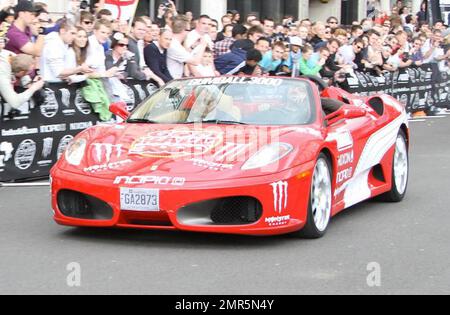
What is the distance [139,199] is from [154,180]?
0.18 metres

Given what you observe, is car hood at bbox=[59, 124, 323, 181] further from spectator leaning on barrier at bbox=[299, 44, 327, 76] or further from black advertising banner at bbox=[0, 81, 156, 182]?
spectator leaning on barrier at bbox=[299, 44, 327, 76]

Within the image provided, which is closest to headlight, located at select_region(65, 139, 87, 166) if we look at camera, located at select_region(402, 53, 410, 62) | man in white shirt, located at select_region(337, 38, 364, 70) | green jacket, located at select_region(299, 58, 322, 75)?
green jacket, located at select_region(299, 58, 322, 75)

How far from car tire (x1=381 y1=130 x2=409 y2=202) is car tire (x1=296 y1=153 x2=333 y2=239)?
182 centimetres

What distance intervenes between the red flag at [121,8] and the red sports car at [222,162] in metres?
→ 6.62

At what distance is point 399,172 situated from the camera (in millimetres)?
10328

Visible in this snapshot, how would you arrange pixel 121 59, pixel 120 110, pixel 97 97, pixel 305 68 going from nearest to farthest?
pixel 120 110 → pixel 97 97 → pixel 121 59 → pixel 305 68

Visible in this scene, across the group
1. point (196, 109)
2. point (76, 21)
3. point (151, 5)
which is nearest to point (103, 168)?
point (196, 109)

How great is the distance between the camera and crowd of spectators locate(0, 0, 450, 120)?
12313 millimetres

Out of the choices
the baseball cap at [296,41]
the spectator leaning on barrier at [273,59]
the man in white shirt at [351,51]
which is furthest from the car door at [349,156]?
the man in white shirt at [351,51]

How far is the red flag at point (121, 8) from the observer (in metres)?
15.7

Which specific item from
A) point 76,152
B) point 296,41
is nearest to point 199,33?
point 296,41

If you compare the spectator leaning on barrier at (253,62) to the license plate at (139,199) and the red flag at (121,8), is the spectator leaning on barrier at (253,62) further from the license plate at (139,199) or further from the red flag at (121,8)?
the license plate at (139,199)

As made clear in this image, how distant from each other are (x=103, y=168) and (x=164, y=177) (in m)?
0.56

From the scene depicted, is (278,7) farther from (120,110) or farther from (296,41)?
(120,110)
